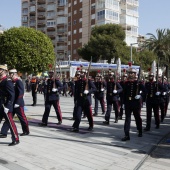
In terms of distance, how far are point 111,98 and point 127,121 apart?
3196 millimetres

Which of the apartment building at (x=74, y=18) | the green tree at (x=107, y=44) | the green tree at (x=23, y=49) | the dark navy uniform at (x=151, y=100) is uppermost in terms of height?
the apartment building at (x=74, y=18)

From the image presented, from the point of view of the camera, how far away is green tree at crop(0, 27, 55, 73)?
68.9 feet

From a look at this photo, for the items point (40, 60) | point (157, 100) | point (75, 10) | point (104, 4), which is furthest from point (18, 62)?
point (75, 10)

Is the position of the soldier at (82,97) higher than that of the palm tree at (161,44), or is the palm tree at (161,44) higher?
the palm tree at (161,44)

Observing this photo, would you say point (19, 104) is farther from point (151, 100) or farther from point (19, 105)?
point (151, 100)

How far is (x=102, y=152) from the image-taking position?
23.0 ft

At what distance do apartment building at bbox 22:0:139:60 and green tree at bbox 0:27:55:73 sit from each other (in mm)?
41326

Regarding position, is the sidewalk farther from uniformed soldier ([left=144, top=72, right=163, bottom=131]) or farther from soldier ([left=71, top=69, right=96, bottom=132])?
uniformed soldier ([left=144, top=72, right=163, bottom=131])

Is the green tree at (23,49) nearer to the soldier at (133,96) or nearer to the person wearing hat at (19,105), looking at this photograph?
the person wearing hat at (19,105)

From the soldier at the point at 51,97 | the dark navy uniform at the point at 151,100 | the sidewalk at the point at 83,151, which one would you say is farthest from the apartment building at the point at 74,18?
the sidewalk at the point at 83,151

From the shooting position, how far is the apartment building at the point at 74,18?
64.7 meters

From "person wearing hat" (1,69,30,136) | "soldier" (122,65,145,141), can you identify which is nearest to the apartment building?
"soldier" (122,65,145,141)

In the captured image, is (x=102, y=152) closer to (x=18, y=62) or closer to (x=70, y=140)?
(x=70, y=140)

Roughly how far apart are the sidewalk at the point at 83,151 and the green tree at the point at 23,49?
12.1 metres
